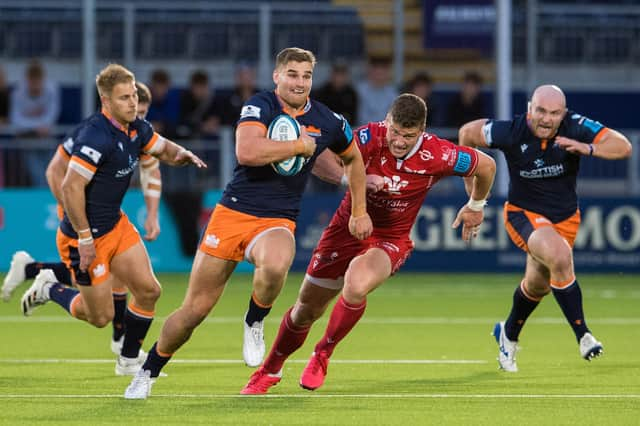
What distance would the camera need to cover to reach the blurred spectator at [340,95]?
1798cm

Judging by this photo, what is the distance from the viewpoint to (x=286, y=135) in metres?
7.55

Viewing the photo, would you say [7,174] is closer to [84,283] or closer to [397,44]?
[397,44]

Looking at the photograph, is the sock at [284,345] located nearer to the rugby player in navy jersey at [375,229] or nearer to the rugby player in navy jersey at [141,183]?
the rugby player in navy jersey at [375,229]

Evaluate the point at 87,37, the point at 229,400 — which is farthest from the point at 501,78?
the point at 229,400

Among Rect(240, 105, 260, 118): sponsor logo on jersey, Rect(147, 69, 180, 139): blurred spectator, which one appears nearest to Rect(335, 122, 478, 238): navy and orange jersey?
Rect(240, 105, 260, 118): sponsor logo on jersey

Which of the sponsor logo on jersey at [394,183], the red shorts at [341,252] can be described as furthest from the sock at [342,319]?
the sponsor logo on jersey at [394,183]

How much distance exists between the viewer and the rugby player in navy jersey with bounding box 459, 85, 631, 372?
9438mm

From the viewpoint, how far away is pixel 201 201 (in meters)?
17.6

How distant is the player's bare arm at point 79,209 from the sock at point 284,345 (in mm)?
1287

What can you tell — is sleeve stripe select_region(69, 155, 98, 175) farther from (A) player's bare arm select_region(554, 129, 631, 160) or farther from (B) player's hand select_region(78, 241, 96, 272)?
(A) player's bare arm select_region(554, 129, 631, 160)

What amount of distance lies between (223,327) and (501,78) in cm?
735

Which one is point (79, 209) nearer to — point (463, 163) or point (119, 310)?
point (119, 310)

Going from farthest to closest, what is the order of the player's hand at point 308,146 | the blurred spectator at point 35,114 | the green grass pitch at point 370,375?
the blurred spectator at point 35,114 < the player's hand at point 308,146 < the green grass pitch at point 370,375

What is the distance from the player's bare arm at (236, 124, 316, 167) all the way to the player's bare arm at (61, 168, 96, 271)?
1.34 meters
